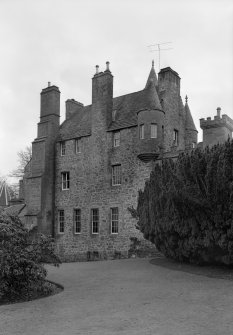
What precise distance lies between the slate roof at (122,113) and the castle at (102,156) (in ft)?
0.23

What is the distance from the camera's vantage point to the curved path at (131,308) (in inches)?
374

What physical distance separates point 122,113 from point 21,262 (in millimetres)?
19080

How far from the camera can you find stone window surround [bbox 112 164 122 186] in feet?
98.6

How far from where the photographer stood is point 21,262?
555 inches

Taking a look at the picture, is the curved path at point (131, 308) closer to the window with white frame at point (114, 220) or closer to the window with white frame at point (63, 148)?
the window with white frame at point (114, 220)

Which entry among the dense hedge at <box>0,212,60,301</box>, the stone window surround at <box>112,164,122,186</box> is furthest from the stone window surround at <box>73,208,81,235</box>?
the dense hedge at <box>0,212,60,301</box>

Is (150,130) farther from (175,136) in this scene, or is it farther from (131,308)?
(131,308)

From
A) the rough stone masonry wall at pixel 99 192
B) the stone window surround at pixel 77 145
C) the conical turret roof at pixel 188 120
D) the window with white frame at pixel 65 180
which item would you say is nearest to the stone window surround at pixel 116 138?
the rough stone masonry wall at pixel 99 192

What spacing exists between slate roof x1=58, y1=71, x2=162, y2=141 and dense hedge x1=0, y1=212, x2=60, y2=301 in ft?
50.3

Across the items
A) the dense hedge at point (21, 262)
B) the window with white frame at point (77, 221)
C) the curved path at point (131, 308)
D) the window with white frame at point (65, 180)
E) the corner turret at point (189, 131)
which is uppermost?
the corner turret at point (189, 131)

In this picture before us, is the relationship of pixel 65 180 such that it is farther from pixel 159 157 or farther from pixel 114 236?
pixel 159 157

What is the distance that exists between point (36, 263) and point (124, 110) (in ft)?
61.9

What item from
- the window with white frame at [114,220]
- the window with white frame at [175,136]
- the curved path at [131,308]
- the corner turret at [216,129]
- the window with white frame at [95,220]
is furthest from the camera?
the window with white frame at [95,220]

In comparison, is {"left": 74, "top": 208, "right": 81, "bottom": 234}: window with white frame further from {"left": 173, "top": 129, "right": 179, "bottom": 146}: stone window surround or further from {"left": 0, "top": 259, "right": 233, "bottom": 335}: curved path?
{"left": 0, "top": 259, "right": 233, "bottom": 335}: curved path
